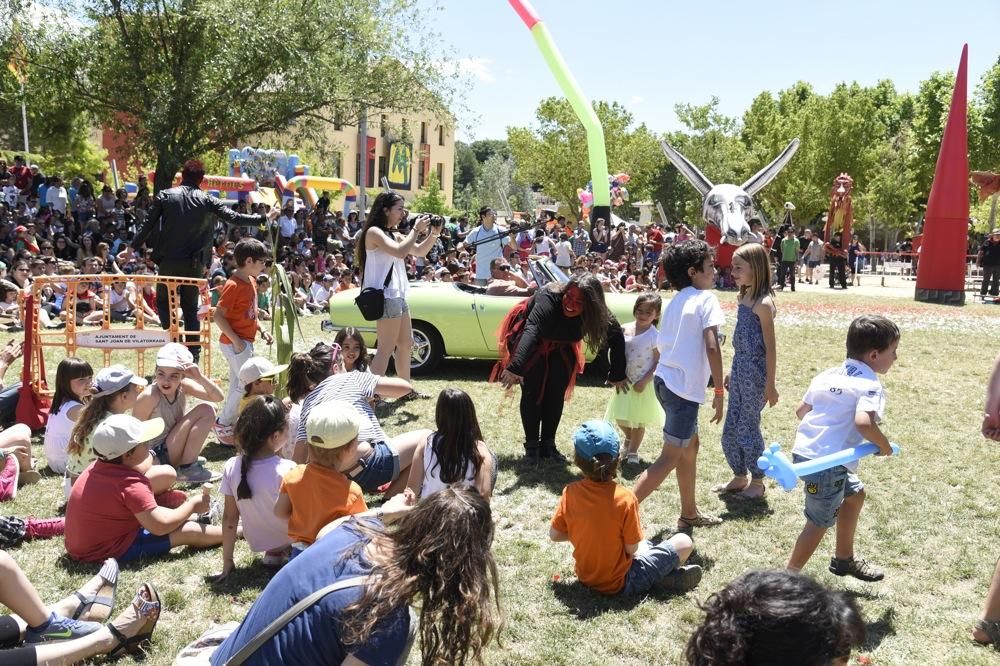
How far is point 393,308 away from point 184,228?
2.87 meters

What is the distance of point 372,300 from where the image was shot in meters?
7.30

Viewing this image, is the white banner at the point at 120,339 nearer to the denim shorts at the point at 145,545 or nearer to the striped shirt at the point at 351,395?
the striped shirt at the point at 351,395

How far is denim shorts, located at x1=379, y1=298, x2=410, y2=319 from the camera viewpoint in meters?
7.42

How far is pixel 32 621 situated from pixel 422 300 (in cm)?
615

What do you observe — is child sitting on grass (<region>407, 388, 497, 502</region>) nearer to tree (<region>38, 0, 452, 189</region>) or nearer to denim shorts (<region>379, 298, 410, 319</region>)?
denim shorts (<region>379, 298, 410, 319</region>)

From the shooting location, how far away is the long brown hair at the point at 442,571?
2268 millimetres

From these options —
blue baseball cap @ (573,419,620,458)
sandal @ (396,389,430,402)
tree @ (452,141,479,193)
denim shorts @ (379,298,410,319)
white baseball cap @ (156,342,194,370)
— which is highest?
tree @ (452,141,479,193)

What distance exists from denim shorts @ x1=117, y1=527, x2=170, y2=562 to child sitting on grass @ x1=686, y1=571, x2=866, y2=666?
3.62 metres

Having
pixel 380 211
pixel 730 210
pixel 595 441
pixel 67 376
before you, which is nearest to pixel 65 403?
pixel 67 376

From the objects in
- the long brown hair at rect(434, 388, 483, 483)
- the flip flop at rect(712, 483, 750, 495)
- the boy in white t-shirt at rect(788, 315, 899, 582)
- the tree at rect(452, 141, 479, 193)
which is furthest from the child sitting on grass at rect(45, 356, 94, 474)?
the tree at rect(452, 141, 479, 193)

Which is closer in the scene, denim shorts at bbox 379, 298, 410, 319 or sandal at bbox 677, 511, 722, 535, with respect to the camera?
sandal at bbox 677, 511, 722, 535

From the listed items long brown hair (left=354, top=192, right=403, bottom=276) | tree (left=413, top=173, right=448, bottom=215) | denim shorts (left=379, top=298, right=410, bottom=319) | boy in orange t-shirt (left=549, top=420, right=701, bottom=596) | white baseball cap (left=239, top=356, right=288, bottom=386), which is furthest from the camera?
tree (left=413, top=173, right=448, bottom=215)

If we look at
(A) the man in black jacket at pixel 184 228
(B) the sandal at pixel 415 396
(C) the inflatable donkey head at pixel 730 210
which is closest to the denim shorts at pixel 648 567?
(B) the sandal at pixel 415 396

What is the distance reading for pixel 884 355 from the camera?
13.3ft
